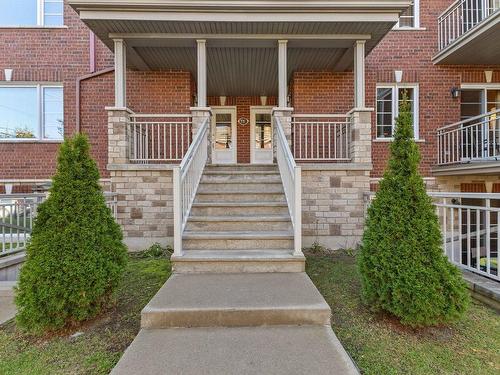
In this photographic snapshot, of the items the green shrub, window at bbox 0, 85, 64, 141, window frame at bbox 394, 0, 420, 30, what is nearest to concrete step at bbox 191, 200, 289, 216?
the green shrub

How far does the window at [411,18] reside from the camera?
8383 millimetres

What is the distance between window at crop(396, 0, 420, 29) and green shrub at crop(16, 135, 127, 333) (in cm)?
868

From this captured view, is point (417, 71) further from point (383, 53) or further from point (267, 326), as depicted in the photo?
point (267, 326)

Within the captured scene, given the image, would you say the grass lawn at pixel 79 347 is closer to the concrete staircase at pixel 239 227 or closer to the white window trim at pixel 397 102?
the concrete staircase at pixel 239 227

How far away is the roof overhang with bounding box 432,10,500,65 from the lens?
6510 mm

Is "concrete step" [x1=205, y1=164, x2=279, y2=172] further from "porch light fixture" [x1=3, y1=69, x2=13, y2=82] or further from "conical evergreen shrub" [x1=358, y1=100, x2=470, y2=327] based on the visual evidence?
"porch light fixture" [x1=3, y1=69, x2=13, y2=82]

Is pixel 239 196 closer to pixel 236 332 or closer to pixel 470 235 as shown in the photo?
pixel 236 332

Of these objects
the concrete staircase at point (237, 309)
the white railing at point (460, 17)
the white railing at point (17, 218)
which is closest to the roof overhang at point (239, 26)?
the white railing at point (460, 17)

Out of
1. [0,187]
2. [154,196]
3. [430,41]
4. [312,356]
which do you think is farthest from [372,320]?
[0,187]

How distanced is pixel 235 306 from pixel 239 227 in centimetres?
194

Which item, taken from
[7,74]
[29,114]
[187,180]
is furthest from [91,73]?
[187,180]

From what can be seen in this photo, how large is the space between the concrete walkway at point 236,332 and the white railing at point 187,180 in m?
0.83

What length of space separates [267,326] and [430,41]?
8.69 meters

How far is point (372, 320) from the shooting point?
→ 301 cm
